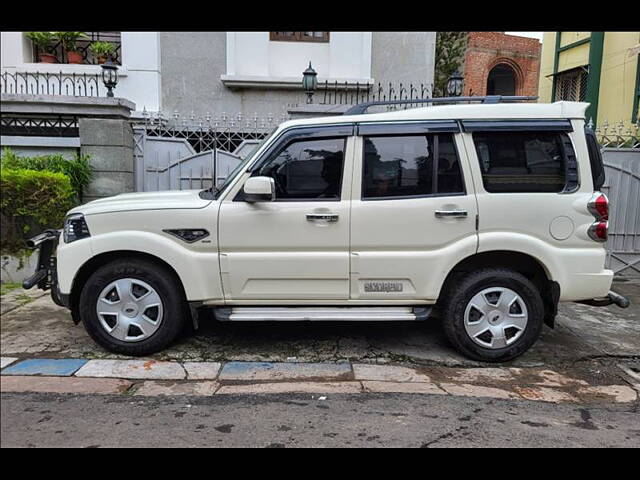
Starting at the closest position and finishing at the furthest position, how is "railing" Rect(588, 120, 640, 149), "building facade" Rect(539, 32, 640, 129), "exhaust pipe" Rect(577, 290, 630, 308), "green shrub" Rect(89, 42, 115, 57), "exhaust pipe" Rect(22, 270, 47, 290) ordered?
"exhaust pipe" Rect(22, 270, 47, 290) < "exhaust pipe" Rect(577, 290, 630, 308) < "railing" Rect(588, 120, 640, 149) < "green shrub" Rect(89, 42, 115, 57) < "building facade" Rect(539, 32, 640, 129)

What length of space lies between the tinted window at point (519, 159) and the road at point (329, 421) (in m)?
1.83

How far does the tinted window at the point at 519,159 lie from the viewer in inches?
168

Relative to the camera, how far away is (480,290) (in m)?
4.29

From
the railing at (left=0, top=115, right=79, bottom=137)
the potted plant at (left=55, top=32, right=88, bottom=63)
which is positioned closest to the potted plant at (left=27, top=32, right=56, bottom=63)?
the potted plant at (left=55, top=32, right=88, bottom=63)

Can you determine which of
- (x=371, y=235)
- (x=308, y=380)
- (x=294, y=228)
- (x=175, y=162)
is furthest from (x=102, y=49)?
(x=308, y=380)

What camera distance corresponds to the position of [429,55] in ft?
35.4

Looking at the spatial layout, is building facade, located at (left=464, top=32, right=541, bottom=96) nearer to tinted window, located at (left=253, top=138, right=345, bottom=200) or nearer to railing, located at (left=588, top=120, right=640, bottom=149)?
railing, located at (left=588, top=120, right=640, bottom=149)

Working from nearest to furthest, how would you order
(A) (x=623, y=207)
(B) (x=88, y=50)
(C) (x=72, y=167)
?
(C) (x=72, y=167), (A) (x=623, y=207), (B) (x=88, y=50)

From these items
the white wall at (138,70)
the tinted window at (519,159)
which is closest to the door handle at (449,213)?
the tinted window at (519,159)

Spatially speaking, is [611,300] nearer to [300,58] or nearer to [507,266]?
[507,266]

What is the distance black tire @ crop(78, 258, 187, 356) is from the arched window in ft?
67.4

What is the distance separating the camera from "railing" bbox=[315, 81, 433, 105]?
10414 mm

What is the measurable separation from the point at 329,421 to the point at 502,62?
2097 cm

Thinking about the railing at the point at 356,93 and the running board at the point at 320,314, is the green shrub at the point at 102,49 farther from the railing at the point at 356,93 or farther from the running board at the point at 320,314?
the running board at the point at 320,314
